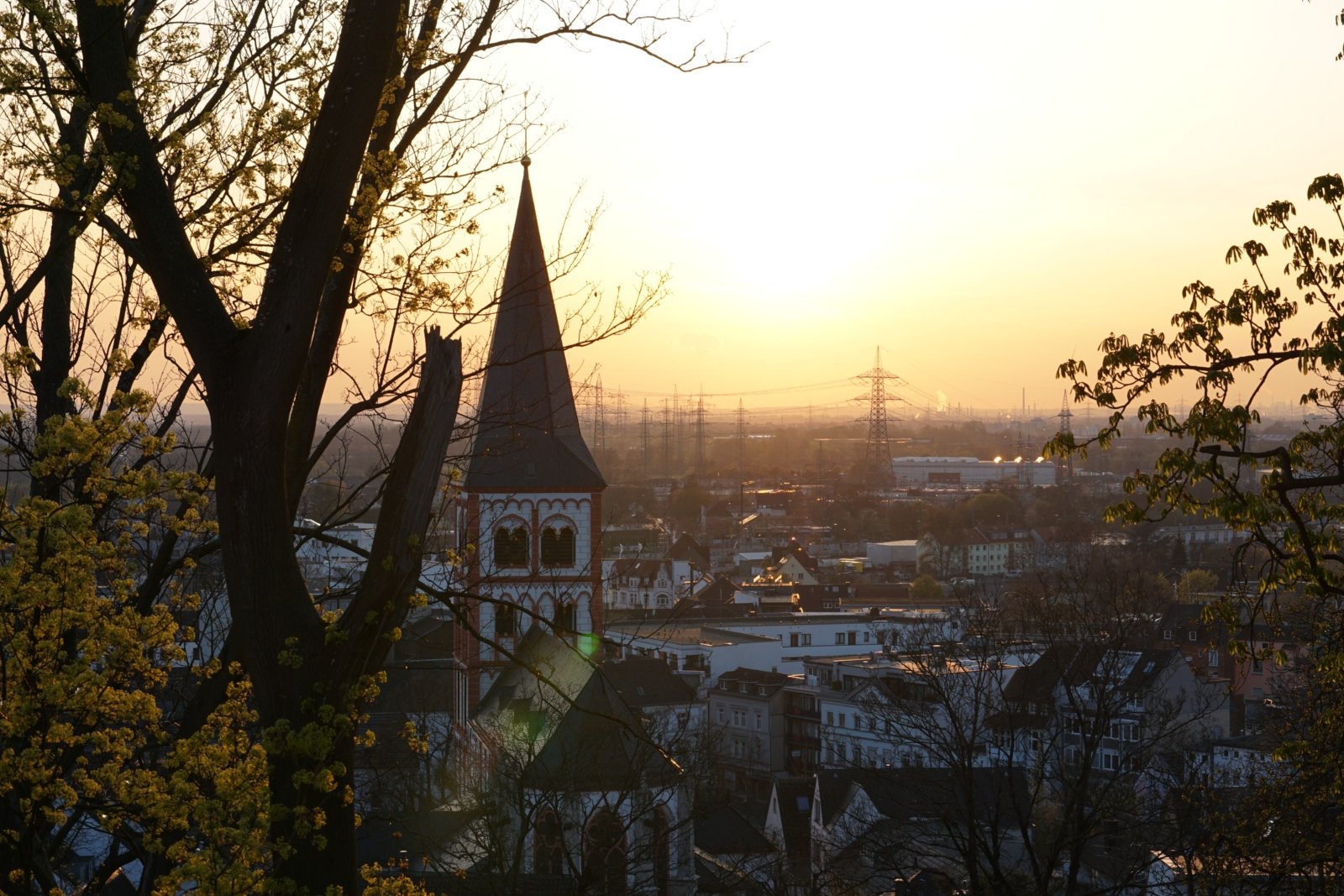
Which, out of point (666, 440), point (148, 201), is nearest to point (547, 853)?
point (148, 201)

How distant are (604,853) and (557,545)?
453 inches

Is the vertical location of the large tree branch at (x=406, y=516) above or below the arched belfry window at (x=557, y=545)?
above

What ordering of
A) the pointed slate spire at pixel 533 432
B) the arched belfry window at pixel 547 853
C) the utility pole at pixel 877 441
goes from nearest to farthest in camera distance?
the arched belfry window at pixel 547 853 < the pointed slate spire at pixel 533 432 < the utility pole at pixel 877 441

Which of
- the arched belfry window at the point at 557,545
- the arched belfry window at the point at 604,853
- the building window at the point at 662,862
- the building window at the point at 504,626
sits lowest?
the building window at the point at 662,862

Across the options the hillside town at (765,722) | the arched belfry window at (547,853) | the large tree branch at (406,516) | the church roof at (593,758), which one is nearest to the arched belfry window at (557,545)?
the hillside town at (765,722)

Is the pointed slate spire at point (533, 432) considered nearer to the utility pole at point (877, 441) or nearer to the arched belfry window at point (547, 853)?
the arched belfry window at point (547, 853)

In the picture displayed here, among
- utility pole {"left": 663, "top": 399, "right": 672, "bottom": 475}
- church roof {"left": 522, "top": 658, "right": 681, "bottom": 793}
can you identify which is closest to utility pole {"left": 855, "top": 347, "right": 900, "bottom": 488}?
utility pole {"left": 663, "top": 399, "right": 672, "bottom": 475}

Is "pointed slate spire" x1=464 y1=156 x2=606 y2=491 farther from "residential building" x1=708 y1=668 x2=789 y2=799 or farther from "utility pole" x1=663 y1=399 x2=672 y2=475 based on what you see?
"utility pole" x1=663 y1=399 x2=672 y2=475

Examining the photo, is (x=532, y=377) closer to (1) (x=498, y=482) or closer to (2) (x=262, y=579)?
(1) (x=498, y=482)

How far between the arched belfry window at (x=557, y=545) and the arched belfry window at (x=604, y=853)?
8.98 metres

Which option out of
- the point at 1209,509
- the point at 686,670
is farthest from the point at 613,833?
the point at 686,670

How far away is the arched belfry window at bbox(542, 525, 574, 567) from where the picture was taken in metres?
28.1

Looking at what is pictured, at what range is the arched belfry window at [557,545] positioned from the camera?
2806 cm

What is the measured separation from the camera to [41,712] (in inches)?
177
